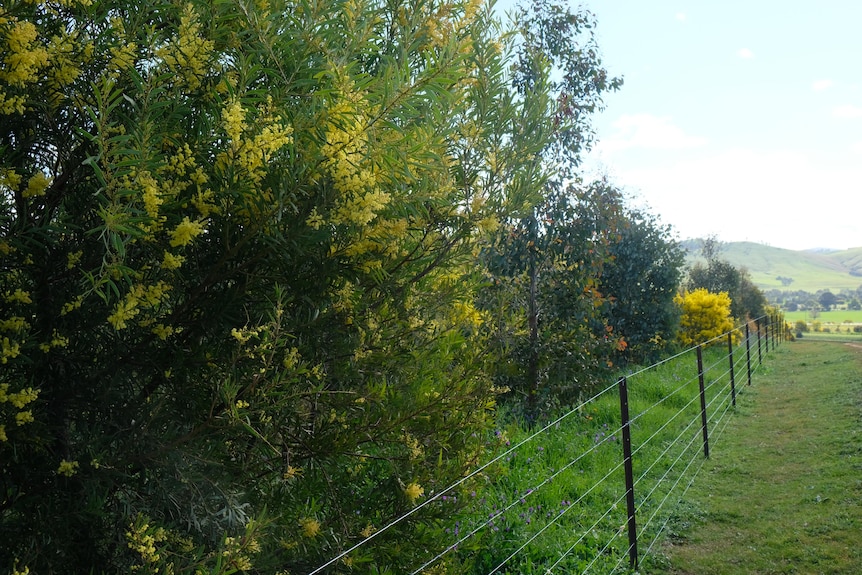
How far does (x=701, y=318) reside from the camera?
24.6 meters

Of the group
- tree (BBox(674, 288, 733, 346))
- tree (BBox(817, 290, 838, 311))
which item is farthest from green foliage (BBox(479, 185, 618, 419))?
tree (BBox(817, 290, 838, 311))

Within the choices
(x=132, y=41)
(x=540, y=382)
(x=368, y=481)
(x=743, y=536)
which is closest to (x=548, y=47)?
(x=540, y=382)

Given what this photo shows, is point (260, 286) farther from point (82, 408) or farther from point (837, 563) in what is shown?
point (837, 563)

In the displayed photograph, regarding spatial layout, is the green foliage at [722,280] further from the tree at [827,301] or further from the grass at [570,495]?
the tree at [827,301]

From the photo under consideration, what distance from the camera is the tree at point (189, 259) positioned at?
2.11 m

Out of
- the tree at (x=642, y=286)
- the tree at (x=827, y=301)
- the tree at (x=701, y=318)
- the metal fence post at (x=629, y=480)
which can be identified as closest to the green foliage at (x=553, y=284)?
the metal fence post at (x=629, y=480)

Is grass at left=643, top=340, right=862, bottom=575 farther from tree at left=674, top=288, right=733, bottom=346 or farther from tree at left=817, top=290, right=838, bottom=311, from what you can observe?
tree at left=817, top=290, right=838, bottom=311

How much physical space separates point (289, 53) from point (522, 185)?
1189 millimetres

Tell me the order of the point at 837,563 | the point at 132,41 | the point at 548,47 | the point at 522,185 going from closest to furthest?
the point at 132,41
the point at 522,185
the point at 837,563
the point at 548,47

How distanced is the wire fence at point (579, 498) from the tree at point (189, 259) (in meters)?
0.67

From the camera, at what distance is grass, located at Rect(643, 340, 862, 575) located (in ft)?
19.8

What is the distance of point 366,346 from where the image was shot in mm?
2953

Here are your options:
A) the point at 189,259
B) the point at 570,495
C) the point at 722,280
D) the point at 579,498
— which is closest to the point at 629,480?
the point at 579,498

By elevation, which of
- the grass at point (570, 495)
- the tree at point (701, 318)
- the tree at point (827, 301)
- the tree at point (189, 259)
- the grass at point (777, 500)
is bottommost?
the tree at point (827, 301)
